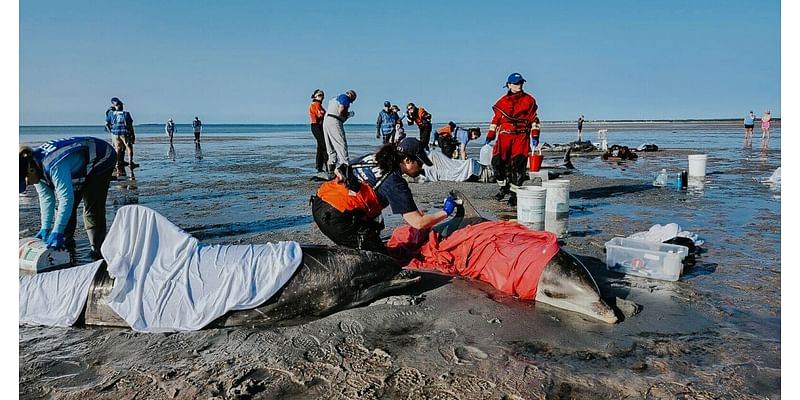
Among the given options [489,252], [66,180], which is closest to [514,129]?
[489,252]

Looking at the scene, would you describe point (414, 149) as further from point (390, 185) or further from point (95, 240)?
point (95, 240)

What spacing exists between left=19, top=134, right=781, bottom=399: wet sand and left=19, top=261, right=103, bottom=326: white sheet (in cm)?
11

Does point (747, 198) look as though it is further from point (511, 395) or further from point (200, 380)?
point (200, 380)

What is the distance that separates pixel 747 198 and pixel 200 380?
9.60 metres

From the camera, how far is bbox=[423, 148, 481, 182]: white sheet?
40.3 ft

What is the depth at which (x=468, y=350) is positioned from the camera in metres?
3.47

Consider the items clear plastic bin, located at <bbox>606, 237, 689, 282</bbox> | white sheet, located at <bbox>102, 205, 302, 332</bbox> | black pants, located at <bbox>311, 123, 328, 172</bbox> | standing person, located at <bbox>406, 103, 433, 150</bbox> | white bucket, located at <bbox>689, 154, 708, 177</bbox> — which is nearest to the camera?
white sheet, located at <bbox>102, 205, 302, 332</bbox>

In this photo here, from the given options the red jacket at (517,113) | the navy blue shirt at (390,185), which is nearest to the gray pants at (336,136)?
the red jacket at (517,113)

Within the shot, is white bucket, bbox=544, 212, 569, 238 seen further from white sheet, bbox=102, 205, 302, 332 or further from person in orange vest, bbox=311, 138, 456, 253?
white sheet, bbox=102, 205, 302, 332

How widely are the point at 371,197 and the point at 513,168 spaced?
474cm

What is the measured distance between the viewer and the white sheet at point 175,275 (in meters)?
3.85

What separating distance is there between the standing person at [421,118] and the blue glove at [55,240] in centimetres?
1353

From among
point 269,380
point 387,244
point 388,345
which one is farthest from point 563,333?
point 387,244

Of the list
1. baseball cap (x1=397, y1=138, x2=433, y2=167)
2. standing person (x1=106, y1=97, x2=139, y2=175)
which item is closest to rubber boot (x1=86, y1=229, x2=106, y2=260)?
baseball cap (x1=397, y1=138, x2=433, y2=167)
